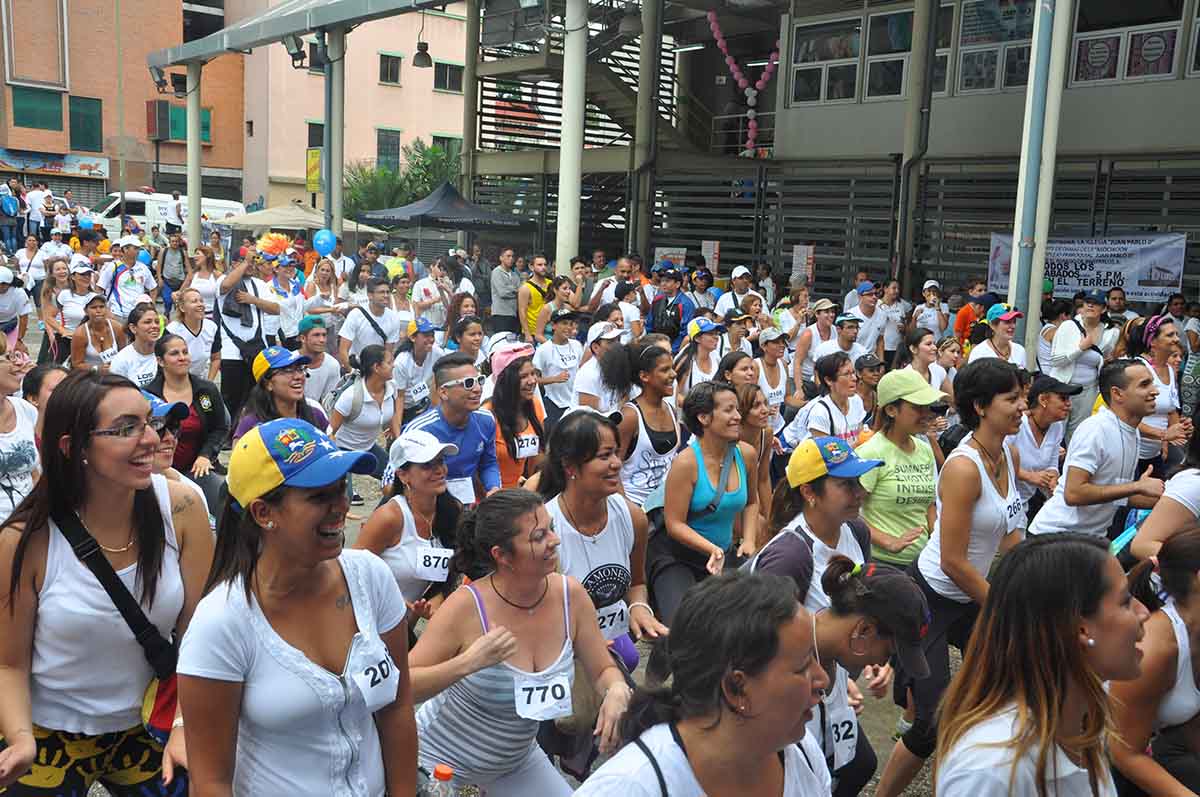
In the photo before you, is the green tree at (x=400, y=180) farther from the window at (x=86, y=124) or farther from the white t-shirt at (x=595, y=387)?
the white t-shirt at (x=595, y=387)

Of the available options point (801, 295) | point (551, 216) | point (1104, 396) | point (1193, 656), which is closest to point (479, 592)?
point (1193, 656)

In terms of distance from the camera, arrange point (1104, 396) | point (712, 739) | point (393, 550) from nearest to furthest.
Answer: point (712, 739) → point (393, 550) → point (1104, 396)

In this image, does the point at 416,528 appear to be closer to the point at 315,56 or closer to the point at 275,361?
the point at 275,361

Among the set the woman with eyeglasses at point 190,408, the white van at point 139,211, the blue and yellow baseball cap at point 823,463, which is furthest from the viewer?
the white van at point 139,211

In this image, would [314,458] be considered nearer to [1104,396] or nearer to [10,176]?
[1104,396]

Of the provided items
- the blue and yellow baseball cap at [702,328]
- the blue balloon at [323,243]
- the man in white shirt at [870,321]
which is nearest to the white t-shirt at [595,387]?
the blue and yellow baseball cap at [702,328]

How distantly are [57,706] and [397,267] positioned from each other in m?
16.2

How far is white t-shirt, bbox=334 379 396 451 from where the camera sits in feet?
25.6

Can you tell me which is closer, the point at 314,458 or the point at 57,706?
the point at 314,458

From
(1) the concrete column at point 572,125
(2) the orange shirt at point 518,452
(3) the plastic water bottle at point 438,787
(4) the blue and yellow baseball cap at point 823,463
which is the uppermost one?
(1) the concrete column at point 572,125

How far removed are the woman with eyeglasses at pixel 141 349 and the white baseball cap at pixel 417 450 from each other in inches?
135

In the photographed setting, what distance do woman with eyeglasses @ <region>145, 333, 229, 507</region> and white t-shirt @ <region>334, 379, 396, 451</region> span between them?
→ 4.17 ft

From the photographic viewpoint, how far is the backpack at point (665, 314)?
43.9ft

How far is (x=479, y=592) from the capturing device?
11.9 ft
